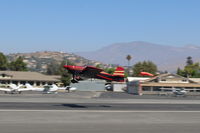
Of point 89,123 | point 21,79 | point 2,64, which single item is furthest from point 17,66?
point 89,123

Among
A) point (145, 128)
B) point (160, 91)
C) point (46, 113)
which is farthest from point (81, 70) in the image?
point (160, 91)

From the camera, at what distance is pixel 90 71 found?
173ft

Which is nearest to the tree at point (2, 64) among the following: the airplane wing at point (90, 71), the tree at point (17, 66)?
the tree at point (17, 66)

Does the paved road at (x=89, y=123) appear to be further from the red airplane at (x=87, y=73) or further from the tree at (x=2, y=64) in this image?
the tree at (x=2, y=64)

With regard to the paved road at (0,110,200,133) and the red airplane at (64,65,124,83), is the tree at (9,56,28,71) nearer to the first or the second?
the red airplane at (64,65,124,83)

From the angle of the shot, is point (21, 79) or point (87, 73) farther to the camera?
point (21, 79)

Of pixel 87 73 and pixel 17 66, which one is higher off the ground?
pixel 17 66

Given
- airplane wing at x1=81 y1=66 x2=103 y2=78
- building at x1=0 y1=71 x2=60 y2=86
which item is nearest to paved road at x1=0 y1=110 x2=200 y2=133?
airplane wing at x1=81 y1=66 x2=103 y2=78

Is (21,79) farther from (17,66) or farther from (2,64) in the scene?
(2,64)

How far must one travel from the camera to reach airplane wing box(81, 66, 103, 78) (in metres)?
51.7

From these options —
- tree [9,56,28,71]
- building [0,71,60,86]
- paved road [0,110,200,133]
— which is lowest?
paved road [0,110,200,133]

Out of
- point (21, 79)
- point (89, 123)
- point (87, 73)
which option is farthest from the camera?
point (21, 79)

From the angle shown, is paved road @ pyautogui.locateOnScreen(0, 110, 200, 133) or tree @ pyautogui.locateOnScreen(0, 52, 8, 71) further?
tree @ pyautogui.locateOnScreen(0, 52, 8, 71)

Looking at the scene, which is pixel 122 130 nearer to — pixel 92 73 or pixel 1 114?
pixel 1 114
